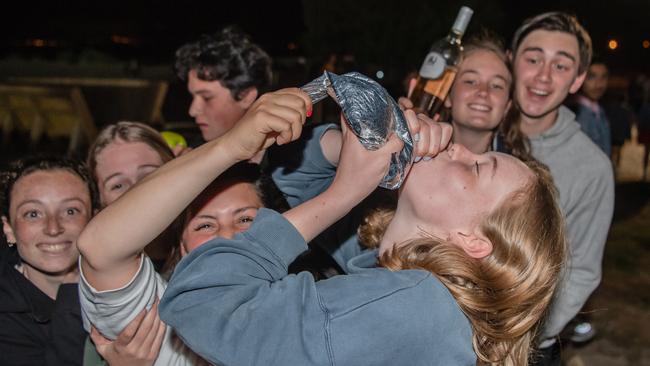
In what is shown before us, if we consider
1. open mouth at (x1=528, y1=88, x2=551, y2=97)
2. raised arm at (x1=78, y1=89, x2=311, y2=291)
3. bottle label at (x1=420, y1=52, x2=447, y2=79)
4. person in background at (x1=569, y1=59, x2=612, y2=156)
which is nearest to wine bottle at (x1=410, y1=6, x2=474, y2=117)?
bottle label at (x1=420, y1=52, x2=447, y2=79)

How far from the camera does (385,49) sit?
45.1ft

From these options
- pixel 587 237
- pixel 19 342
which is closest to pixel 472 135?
pixel 587 237

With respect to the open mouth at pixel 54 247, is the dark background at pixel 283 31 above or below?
below

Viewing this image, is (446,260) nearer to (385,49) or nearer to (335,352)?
(335,352)

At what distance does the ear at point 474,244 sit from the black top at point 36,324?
45.8 inches

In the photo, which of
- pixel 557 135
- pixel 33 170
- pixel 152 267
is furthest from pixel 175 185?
pixel 557 135

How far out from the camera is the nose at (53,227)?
2.11m

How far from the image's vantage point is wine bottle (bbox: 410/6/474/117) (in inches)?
102

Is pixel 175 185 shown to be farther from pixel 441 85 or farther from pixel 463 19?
pixel 463 19

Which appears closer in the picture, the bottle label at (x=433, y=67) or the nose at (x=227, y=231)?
the nose at (x=227, y=231)

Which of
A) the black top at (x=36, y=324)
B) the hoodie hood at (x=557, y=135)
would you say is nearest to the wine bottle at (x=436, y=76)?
the hoodie hood at (x=557, y=135)

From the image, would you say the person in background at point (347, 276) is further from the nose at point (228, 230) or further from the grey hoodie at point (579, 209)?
the grey hoodie at point (579, 209)

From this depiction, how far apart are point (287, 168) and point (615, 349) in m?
3.85

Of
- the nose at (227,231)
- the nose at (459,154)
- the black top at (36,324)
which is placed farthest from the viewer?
the black top at (36,324)
